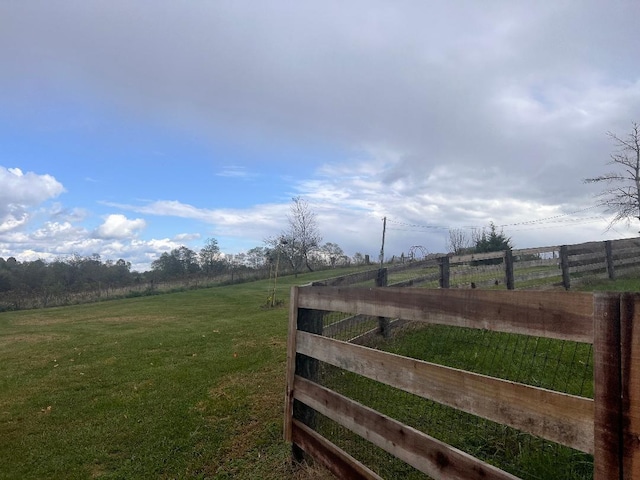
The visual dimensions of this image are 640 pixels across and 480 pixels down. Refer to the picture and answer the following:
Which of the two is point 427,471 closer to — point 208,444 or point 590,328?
point 590,328

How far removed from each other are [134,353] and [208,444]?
5.43 metres

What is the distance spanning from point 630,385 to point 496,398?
561 millimetres

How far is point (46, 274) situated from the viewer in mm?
42250

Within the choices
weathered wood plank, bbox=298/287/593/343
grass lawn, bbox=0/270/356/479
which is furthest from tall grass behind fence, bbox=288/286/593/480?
weathered wood plank, bbox=298/287/593/343

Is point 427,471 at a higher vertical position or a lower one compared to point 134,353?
higher

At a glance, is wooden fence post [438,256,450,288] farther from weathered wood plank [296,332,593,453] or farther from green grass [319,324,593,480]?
weathered wood plank [296,332,593,453]

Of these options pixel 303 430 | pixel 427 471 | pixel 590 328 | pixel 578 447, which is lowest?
pixel 303 430

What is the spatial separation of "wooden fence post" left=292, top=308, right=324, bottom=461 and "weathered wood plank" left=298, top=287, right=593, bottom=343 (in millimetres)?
860

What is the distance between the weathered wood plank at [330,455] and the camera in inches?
108

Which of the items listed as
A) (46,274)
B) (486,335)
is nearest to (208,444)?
(486,335)

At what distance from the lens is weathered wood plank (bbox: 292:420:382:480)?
2756 mm

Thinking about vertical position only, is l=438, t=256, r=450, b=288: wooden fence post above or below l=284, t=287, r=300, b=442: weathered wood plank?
above

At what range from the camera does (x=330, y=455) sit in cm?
311

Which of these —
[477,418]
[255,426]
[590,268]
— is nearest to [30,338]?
[255,426]
